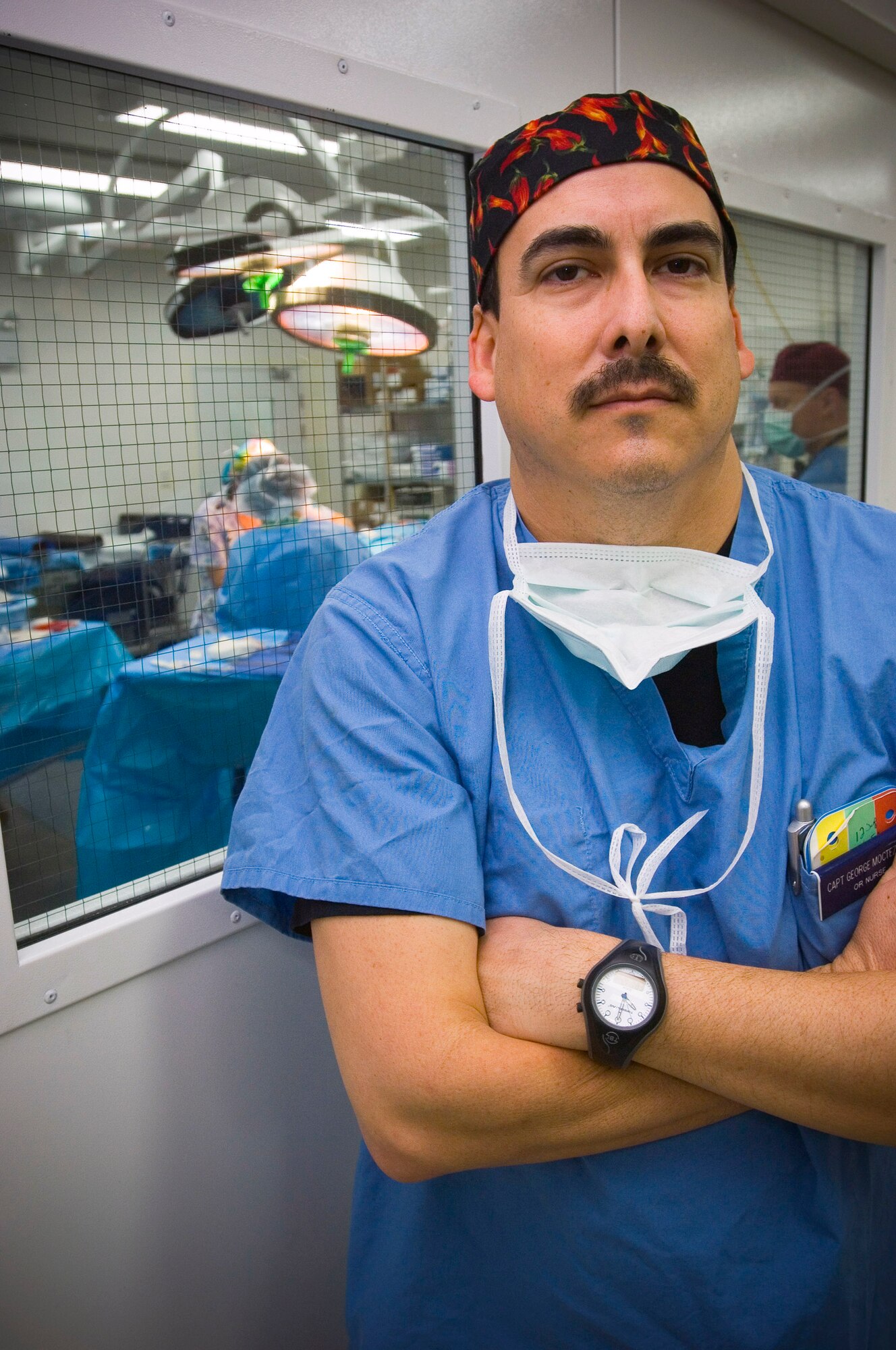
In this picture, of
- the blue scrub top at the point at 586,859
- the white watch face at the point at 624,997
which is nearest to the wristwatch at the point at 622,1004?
the white watch face at the point at 624,997

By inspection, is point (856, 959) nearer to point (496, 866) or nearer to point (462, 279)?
point (496, 866)

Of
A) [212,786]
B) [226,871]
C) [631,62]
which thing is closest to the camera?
[226,871]

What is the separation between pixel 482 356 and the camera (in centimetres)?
126

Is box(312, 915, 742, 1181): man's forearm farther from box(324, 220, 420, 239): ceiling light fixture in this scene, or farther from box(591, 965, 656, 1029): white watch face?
box(324, 220, 420, 239): ceiling light fixture

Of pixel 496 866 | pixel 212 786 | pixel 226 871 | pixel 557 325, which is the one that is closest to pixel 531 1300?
pixel 496 866

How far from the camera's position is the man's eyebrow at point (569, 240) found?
1.07 metres

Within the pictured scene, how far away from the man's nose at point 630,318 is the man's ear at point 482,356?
0.19 meters

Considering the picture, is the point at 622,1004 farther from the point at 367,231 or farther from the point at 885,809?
the point at 367,231

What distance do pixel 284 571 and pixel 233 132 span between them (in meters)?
0.59

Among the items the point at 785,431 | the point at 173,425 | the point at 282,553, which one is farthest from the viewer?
the point at 785,431

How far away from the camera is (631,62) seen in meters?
1.73

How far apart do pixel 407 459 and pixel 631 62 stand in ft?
2.92

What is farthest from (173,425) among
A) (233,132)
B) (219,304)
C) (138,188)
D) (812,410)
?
(812,410)

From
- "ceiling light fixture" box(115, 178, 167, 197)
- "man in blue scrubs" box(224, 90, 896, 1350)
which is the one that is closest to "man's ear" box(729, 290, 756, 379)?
"man in blue scrubs" box(224, 90, 896, 1350)
